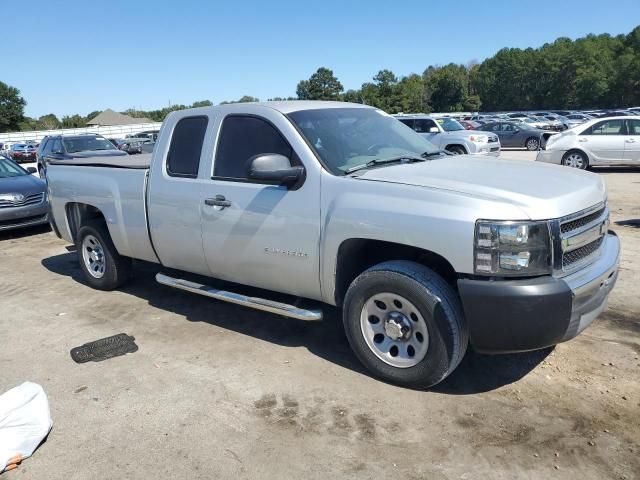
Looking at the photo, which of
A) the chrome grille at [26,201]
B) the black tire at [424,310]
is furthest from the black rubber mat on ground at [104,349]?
the chrome grille at [26,201]

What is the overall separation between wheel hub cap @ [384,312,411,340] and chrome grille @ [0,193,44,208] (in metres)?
8.23

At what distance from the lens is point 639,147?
14.5 metres

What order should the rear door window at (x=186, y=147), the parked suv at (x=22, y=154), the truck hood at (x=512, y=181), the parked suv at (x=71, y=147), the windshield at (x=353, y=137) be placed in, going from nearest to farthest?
1. the truck hood at (x=512, y=181)
2. the windshield at (x=353, y=137)
3. the rear door window at (x=186, y=147)
4. the parked suv at (x=71, y=147)
5. the parked suv at (x=22, y=154)

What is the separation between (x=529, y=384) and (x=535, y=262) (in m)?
1.05

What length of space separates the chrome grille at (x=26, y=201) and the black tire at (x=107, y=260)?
13.5 feet

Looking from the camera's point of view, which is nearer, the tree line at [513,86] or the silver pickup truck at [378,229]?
the silver pickup truck at [378,229]

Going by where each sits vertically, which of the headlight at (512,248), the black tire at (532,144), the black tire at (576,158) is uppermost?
the headlight at (512,248)

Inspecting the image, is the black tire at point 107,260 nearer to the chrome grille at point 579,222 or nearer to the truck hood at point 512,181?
the truck hood at point 512,181

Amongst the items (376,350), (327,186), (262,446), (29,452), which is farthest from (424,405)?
(29,452)

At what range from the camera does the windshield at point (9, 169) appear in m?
10.5

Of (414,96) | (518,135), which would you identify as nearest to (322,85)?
(414,96)

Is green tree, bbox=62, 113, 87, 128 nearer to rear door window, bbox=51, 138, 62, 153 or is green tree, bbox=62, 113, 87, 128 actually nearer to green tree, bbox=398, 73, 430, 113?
green tree, bbox=398, 73, 430, 113

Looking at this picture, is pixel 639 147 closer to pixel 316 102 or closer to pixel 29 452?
pixel 316 102

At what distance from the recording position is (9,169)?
35.4 feet
